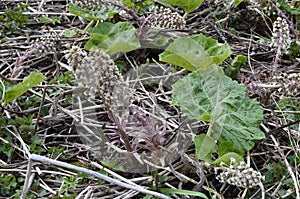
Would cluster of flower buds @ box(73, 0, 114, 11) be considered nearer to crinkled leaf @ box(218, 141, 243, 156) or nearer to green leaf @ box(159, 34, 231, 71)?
green leaf @ box(159, 34, 231, 71)

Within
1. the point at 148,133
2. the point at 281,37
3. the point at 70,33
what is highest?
the point at 281,37

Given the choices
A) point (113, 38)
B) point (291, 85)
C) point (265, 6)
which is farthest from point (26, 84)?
point (265, 6)

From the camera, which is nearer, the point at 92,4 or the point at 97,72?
the point at 97,72

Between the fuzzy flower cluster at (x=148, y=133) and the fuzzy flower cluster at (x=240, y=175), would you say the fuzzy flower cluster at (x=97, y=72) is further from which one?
the fuzzy flower cluster at (x=240, y=175)

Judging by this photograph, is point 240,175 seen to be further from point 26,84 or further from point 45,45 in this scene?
point 45,45

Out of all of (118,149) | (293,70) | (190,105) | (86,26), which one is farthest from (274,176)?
(86,26)

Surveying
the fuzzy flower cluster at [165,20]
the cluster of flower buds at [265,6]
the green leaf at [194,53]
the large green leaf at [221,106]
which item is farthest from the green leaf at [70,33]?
the cluster of flower buds at [265,6]
